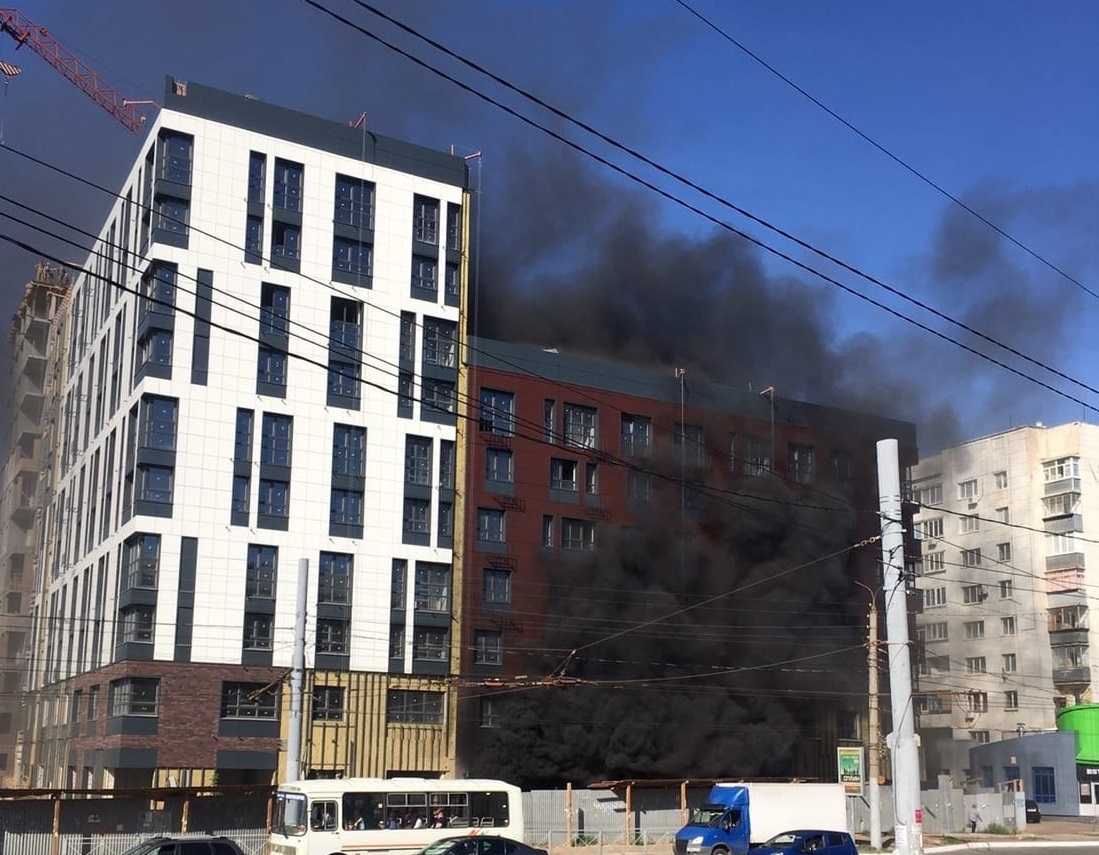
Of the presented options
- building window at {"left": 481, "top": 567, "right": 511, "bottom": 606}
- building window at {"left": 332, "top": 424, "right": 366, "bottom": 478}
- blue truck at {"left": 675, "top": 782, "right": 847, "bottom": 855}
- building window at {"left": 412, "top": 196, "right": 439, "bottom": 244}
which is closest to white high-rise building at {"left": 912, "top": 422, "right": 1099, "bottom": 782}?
building window at {"left": 481, "top": 567, "right": 511, "bottom": 606}

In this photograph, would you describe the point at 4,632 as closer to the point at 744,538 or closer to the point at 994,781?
the point at 744,538

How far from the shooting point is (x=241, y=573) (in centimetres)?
6300

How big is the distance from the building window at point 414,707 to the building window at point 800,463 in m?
30.0

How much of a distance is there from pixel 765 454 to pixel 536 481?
60.0 ft

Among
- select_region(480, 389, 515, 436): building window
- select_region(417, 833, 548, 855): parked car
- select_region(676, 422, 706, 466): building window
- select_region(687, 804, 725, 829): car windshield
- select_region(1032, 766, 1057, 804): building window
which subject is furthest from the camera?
select_region(1032, 766, 1057, 804): building window

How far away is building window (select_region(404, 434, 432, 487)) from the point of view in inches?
2717

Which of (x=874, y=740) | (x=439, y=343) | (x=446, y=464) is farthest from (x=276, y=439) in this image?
(x=874, y=740)

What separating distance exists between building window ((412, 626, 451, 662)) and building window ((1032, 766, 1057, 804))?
4723 cm

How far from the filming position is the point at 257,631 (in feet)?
206

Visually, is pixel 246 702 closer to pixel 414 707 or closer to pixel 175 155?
pixel 414 707

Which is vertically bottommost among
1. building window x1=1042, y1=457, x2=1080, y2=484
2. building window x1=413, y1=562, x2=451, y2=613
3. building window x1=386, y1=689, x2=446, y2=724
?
building window x1=386, y1=689, x2=446, y2=724

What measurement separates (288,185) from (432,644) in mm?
26452

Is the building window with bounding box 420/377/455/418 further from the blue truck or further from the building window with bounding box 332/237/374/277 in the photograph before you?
the blue truck

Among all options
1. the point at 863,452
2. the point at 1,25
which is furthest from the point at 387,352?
the point at 1,25
